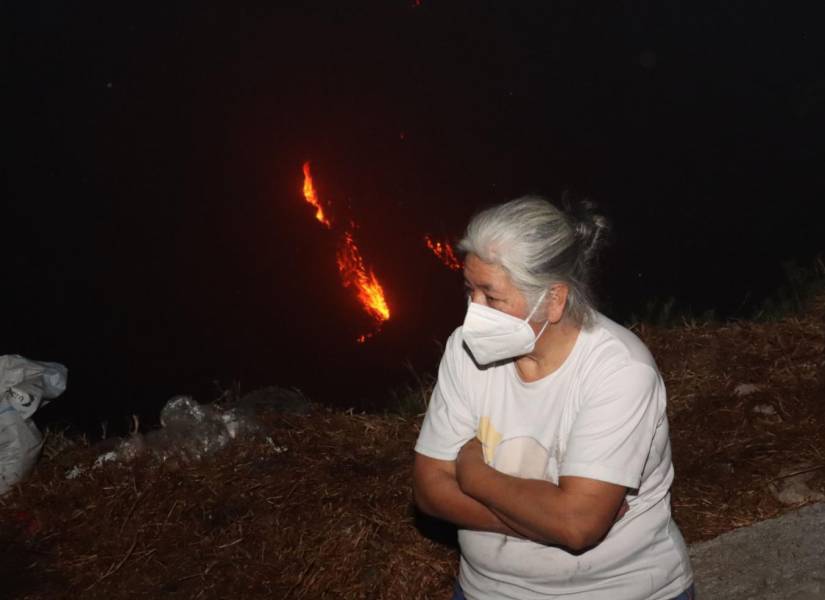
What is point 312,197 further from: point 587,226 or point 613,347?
point 613,347

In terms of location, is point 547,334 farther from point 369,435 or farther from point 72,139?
point 72,139

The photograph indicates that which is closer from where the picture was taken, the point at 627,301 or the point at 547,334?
the point at 547,334

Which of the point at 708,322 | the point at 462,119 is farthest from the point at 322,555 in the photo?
the point at 462,119

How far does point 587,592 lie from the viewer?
250 cm

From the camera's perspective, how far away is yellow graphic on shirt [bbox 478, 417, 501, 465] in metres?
2.61

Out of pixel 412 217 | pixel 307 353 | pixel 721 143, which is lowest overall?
pixel 307 353

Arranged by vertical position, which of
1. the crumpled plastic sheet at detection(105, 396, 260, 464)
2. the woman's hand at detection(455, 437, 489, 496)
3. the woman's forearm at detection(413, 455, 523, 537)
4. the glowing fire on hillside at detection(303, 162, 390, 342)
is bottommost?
the glowing fire on hillside at detection(303, 162, 390, 342)

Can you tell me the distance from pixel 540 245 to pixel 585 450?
54 cm

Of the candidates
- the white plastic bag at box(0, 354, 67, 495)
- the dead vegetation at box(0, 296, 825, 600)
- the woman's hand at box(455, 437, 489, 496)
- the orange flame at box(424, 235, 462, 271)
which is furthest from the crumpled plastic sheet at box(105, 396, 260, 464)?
the orange flame at box(424, 235, 462, 271)

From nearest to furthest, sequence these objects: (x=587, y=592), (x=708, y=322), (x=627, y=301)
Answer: (x=587, y=592)
(x=708, y=322)
(x=627, y=301)

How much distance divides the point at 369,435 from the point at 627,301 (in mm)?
5527

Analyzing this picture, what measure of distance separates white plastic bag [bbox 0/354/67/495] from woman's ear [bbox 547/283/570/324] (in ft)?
11.8

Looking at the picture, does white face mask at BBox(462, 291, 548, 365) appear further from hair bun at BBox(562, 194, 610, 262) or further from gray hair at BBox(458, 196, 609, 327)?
hair bun at BBox(562, 194, 610, 262)

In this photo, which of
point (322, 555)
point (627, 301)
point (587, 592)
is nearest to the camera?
point (587, 592)
